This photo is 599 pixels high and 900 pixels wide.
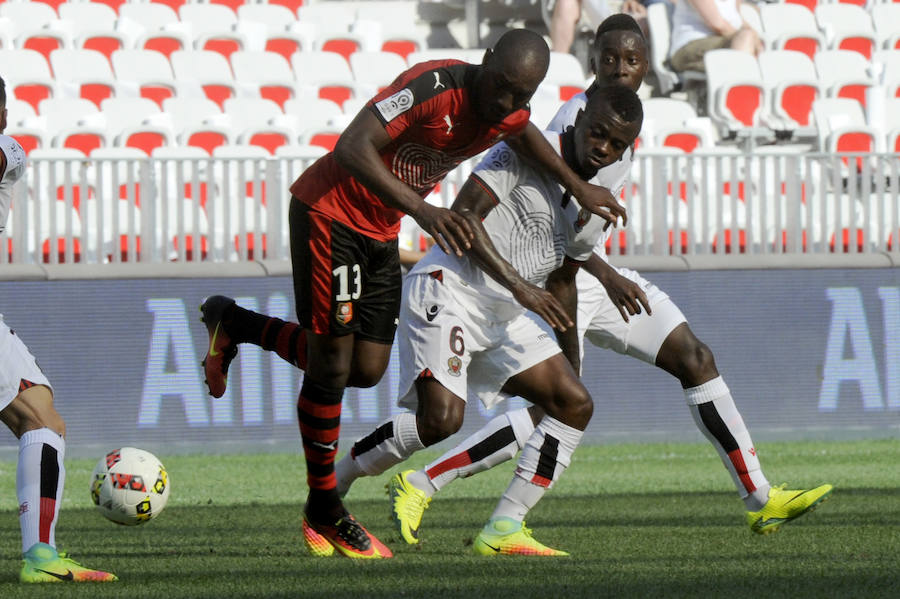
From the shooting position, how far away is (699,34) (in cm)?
1844

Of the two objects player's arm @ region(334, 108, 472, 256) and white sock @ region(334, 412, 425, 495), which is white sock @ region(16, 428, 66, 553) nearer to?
player's arm @ region(334, 108, 472, 256)

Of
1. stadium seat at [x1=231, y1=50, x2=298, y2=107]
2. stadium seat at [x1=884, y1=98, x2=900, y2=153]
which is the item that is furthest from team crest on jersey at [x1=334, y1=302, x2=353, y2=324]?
stadium seat at [x1=884, y1=98, x2=900, y2=153]

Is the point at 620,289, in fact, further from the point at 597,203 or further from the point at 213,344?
the point at 213,344

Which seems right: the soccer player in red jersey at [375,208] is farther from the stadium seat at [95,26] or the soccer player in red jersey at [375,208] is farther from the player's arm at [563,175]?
the stadium seat at [95,26]

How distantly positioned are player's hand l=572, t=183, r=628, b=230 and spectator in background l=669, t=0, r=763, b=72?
40.6 feet

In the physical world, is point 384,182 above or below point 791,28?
above

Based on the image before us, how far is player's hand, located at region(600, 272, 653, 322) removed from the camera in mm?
6809

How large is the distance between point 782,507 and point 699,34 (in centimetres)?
1235

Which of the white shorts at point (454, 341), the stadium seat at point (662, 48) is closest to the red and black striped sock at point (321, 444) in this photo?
the white shorts at point (454, 341)

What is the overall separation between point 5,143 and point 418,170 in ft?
5.58

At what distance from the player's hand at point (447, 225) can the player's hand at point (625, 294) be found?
1202mm

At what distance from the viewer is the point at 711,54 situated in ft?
→ 58.5

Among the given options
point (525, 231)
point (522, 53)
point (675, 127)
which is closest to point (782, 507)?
point (525, 231)

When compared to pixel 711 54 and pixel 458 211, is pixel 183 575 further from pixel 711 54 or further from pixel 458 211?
pixel 711 54
